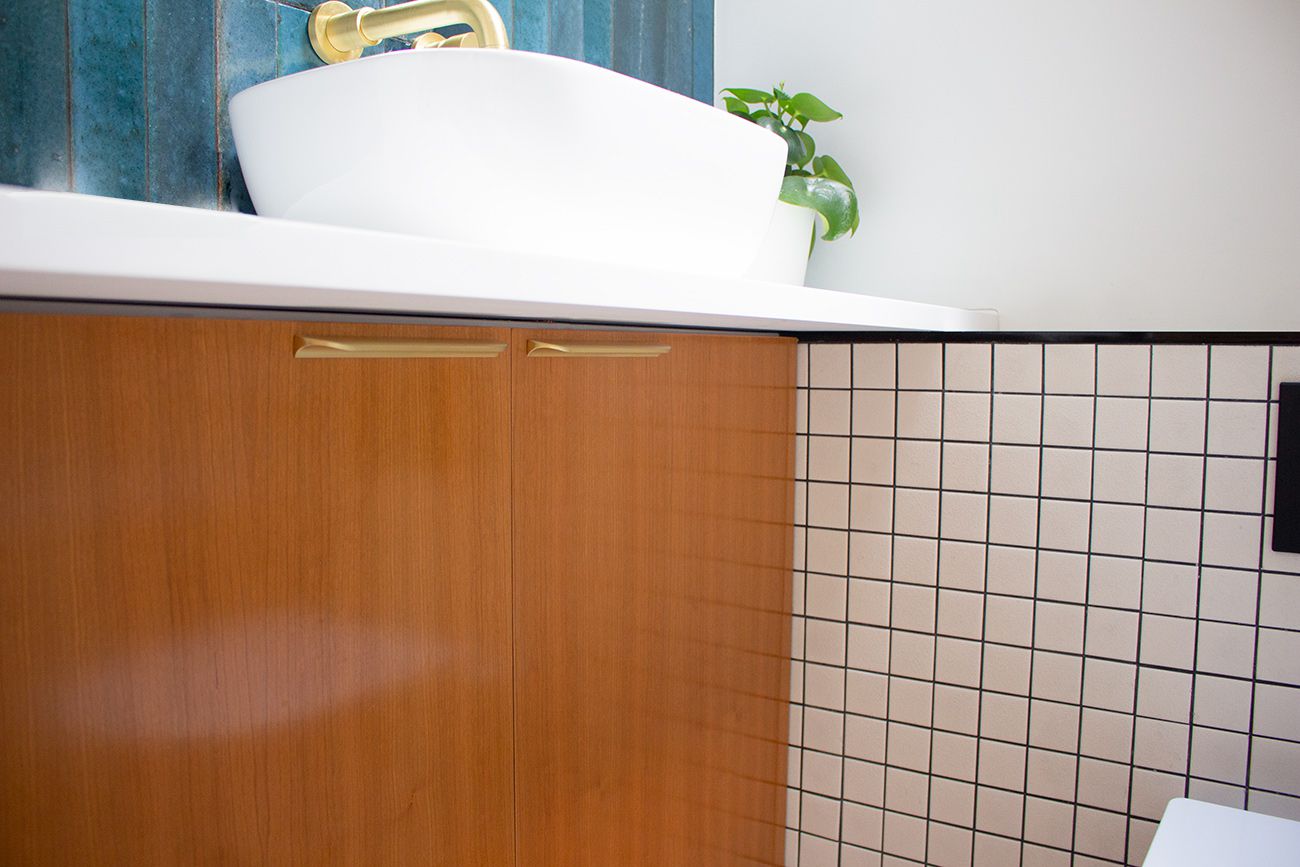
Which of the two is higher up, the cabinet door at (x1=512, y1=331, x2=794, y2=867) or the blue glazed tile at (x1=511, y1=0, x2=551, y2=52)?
the blue glazed tile at (x1=511, y1=0, x2=551, y2=52)

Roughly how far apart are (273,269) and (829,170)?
1133 millimetres

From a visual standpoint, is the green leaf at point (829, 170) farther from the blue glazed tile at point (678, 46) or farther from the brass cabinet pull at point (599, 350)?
the brass cabinet pull at point (599, 350)

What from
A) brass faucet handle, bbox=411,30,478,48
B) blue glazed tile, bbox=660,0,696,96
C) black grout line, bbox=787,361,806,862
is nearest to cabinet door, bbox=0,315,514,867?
brass faucet handle, bbox=411,30,478,48

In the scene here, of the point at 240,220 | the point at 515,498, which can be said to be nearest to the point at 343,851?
the point at 515,498

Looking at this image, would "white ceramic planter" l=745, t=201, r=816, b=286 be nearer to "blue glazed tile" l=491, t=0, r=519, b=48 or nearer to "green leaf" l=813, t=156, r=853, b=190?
"green leaf" l=813, t=156, r=853, b=190

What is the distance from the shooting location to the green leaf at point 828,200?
137 centimetres

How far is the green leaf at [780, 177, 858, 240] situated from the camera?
137 centimetres

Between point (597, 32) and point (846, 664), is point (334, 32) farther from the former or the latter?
point (846, 664)

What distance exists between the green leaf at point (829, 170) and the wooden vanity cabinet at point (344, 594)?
48 cm

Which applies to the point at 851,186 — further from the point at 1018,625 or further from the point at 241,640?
the point at 241,640

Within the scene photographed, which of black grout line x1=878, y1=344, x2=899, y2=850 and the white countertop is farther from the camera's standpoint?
black grout line x1=878, y1=344, x2=899, y2=850

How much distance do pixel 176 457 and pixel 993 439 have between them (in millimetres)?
1086

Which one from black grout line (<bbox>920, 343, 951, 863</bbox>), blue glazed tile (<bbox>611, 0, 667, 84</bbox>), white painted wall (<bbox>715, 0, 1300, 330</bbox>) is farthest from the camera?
blue glazed tile (<bbox>611, 0, 667, 84</bbox>)

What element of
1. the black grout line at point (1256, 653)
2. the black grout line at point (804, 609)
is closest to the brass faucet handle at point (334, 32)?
the black grout line at point (804, 609)
